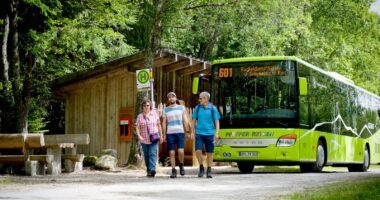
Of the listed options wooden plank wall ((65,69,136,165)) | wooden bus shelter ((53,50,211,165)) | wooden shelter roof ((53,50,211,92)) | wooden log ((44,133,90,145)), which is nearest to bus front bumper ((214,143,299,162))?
wooden log ((44,133,90,145))

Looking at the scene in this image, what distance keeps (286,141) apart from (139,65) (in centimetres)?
724

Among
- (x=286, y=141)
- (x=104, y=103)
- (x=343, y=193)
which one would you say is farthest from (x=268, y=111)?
(x=104, y=103)

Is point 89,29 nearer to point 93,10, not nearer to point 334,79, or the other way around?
point 93,10

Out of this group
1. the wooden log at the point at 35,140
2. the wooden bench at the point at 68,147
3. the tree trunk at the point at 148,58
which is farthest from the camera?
the tree trunk at the point at 148,58

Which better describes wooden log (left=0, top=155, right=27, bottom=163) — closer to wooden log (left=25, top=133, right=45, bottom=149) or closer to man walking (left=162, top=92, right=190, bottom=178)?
wooden log (left=25, top=133, right=45, bottom=149)

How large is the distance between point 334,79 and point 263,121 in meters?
4.75

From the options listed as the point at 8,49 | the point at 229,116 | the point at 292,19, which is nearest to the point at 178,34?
the point at 292,19

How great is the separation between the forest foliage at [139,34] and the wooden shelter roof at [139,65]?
71cm

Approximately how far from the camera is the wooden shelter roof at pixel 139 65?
22.4 metres

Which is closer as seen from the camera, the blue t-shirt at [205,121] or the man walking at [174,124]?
the blue t-shirt at [205,121]

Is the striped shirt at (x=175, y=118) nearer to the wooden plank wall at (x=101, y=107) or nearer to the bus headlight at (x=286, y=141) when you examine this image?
the bus headlight at (x=286, y=141)

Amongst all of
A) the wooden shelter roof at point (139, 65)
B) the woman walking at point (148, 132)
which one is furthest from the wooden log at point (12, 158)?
the wooden shelter roof at point (139, 65)

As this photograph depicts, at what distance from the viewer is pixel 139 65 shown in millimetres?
23188

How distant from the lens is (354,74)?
4262cm
